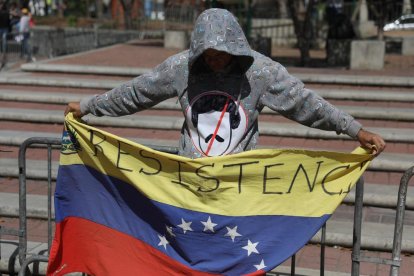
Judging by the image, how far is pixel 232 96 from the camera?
13.4 feet

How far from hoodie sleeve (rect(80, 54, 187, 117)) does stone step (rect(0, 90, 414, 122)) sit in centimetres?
605

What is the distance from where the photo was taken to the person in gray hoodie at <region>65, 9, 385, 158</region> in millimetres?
4059

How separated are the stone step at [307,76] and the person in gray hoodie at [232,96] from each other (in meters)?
8.51

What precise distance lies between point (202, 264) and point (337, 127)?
46.0 inches

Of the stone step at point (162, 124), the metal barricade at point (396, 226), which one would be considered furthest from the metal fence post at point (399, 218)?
the stone step at point (162, 124)

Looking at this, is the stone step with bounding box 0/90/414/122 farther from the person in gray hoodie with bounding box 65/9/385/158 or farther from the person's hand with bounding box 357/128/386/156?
the person's hand with bounding box 357/128/386/156

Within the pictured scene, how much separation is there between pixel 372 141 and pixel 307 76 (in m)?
8.94

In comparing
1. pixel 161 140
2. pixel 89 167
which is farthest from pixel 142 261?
pixel 161 140

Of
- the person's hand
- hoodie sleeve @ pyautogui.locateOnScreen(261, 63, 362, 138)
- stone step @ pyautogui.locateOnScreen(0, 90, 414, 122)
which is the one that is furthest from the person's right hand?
stone step @ pyautogui.locateOnScreen(0, 90, 414, 122)

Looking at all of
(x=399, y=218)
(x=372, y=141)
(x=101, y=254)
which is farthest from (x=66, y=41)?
(x=372, y=141)

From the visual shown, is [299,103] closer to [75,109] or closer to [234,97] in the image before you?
[234,97]

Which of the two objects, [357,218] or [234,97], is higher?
[234,97]

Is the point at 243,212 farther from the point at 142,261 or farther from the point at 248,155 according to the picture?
the point at 142,261

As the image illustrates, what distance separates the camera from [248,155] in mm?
4180
